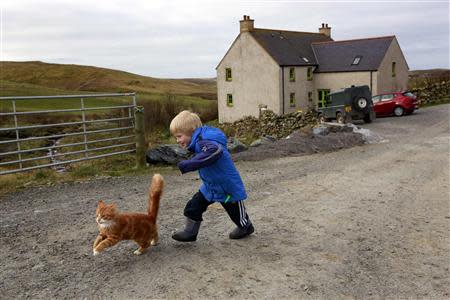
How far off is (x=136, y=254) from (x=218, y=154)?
1.41m

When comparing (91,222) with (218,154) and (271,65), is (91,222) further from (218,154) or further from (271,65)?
(271,65)

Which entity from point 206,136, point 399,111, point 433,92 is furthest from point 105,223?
point 433,92

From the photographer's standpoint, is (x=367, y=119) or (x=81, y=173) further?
(x=367, y=119)

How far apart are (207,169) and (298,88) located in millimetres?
32693

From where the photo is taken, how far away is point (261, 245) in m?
5.03

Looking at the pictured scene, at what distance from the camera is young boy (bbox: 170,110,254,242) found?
445 cm

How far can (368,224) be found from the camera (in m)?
5.86

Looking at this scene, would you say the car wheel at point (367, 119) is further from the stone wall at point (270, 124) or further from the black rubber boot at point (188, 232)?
the black rubber boot at point (188, 232)

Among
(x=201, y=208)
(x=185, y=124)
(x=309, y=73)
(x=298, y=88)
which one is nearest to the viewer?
(x=185, y=124)

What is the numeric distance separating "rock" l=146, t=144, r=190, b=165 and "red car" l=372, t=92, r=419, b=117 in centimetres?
1764

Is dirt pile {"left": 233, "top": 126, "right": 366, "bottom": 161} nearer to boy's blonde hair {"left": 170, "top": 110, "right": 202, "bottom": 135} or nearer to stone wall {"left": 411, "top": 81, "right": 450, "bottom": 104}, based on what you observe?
boy's blonde hair {"left": 170, "top": 110, "right": 202, "bottom": 135}

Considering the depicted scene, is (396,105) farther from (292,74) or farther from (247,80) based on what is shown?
(247,80)

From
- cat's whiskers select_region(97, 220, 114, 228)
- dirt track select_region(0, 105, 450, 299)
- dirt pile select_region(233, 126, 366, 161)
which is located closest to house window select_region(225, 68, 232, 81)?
dirt pile select_region(233, 126, 366, 161)

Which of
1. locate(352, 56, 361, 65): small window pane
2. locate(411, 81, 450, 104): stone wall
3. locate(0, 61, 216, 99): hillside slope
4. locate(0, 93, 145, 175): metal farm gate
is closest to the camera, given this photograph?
locate(0, 93, 145, 175): metal farm gate
